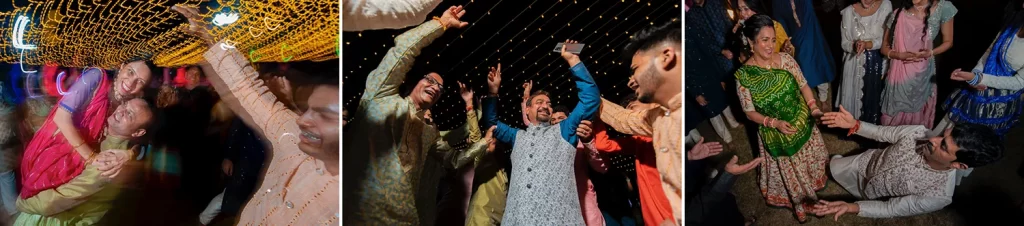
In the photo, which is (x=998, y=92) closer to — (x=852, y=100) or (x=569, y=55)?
(x=852, y=100)

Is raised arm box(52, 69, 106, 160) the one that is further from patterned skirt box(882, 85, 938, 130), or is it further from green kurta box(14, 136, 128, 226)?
patterned skirt box(882, 85, 938, 130)

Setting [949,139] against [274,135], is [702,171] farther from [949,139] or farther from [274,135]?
[274,135]

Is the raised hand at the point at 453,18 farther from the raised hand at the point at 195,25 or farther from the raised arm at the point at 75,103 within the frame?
the raised arm at the point at 75,103

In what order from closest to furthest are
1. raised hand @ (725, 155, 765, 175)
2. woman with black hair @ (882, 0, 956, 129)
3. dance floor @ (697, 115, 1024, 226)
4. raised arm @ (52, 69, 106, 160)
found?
dance floor @ (697, 115, 1024, 226)
woman with black hair @ (882, 0, 956, 129)
raised hand @ (725, 155, 765, 175)
raised arm @ (52, 69, 106, 160)

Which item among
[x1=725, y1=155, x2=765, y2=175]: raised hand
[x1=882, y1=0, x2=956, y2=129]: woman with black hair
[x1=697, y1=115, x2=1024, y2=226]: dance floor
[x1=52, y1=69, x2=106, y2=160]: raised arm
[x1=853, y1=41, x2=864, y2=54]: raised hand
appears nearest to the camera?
[x1=697, y1=115, x2=1024, y2=226]: dance floor

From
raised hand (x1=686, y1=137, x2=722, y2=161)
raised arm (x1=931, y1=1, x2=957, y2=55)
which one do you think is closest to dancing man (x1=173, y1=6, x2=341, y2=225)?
raised hand (x1=686, y1=137, x2=722, y2=161)

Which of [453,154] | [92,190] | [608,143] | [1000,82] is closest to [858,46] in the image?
[1000,82]

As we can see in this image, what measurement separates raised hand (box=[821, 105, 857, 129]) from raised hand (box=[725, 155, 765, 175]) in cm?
32

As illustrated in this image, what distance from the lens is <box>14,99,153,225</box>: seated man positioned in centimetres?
404

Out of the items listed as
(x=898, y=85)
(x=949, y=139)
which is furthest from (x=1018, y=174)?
(x=898, y=85)

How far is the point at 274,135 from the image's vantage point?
407 centimetres

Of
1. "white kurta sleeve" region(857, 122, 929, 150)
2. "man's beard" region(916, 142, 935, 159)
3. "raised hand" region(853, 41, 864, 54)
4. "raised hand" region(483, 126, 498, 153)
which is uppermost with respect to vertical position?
"raised hand" region(853, 41, 864, 54)

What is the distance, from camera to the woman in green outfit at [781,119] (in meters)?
3.91

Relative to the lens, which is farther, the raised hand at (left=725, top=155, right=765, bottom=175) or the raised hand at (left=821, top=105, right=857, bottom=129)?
the raised hand at (left=725, top=155, right=765, bottom=175)
